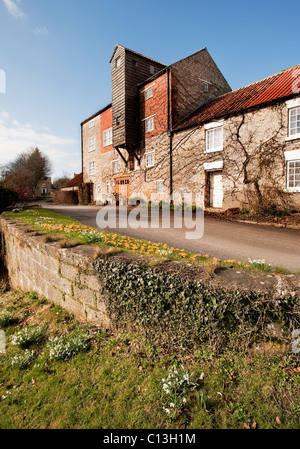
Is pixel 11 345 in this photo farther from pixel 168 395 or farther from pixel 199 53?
pixel 199 53

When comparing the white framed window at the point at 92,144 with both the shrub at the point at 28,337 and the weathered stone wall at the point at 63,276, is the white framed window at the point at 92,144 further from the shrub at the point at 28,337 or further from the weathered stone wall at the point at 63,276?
the shrub at the point at 28,337

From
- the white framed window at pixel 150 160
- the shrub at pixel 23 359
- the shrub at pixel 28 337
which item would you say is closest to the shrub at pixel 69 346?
the shrub at pixel 23 359

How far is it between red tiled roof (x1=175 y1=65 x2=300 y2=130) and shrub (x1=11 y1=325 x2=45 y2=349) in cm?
1346

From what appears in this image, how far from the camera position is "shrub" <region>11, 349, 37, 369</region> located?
3.39 m

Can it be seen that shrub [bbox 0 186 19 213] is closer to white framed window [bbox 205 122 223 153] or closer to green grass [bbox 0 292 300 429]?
white framed window [bbox 205 122 223 153]

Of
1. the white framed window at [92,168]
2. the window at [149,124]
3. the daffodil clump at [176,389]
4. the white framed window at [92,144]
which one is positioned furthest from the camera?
the white framed window at [92,168]

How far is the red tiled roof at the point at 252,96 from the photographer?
1165cm

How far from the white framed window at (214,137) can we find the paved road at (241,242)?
7059 millimetres

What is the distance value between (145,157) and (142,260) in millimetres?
16727

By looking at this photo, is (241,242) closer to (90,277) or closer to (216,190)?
(90,277)

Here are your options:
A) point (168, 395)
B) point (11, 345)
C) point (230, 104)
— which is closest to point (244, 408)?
point (168, 395)

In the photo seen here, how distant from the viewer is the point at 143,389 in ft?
8.33

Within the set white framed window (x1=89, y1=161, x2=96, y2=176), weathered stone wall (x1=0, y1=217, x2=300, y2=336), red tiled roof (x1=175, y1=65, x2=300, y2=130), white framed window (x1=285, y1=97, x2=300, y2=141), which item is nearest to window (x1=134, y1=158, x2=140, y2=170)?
red tiled roof (x1=175, y1=65, x2=300, y2=130)

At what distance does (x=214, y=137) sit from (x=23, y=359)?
14.3 m
